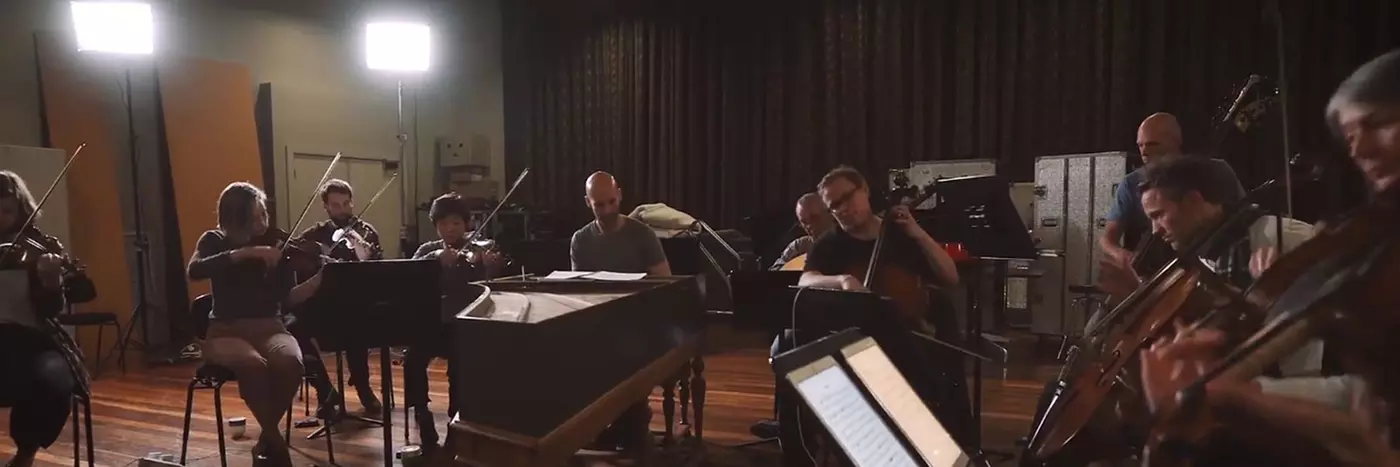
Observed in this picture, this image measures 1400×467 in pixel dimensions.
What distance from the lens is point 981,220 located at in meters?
3.46

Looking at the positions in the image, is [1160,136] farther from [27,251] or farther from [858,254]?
[27,251]

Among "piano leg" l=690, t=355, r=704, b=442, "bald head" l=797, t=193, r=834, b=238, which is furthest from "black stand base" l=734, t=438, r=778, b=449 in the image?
"bald head" l=797, t=193, r=834, b=238

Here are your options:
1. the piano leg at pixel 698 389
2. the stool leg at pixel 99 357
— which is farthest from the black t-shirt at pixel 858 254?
the stool leg at pixel 99 357

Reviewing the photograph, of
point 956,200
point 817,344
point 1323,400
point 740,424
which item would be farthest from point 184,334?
point 1323,400

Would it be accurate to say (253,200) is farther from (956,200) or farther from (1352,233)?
(1352,233)

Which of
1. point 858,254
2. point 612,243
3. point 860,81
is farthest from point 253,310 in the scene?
point 860,81

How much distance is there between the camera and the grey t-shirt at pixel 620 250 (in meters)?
4.12

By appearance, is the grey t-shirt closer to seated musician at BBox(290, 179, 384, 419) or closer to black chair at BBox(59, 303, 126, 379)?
seated musician at BBox(290, 179, 384, 419)

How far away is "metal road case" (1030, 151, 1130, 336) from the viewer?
5961mm

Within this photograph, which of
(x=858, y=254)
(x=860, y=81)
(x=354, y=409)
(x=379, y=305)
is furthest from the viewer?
(x=860, y=81)

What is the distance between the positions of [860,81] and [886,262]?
Result: 15.6 feet

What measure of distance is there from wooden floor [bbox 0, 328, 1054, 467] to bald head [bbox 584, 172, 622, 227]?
1.06m

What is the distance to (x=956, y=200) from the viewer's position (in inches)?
125

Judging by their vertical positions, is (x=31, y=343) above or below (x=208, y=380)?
above
